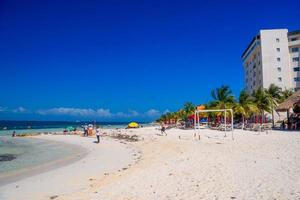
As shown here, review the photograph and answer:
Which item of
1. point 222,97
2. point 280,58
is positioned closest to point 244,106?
point 222,97

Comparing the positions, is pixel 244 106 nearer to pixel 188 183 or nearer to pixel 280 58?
pixel 280 58

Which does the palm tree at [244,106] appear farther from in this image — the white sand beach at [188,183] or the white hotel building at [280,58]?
the white sand beach at [188,183]

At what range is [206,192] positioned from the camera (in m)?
7.77

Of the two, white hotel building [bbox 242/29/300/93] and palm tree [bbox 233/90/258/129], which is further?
white hotel building [bbox 242/29/300/93]

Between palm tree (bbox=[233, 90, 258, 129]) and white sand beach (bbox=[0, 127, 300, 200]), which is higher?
palm tree (bbox=[233, 90, 258, 129])

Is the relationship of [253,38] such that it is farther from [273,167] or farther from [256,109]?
[273,167]

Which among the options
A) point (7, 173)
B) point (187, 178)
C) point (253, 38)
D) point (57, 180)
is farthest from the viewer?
point (253, 38)

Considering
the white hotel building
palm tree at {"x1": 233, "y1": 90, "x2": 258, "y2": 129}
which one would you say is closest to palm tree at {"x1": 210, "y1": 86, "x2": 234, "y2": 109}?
palm tree at {"x1": 233, "y1": 90, "x2": 258, "y2": 129}

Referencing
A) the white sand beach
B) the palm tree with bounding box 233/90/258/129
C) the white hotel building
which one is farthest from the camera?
the white hotel building

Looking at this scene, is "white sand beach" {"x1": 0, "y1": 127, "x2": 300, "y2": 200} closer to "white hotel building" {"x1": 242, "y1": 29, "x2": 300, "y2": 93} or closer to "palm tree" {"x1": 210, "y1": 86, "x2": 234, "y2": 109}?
"palm tree" {"x1": 210, "y1": 86, "x2": 234, "y2": 109}

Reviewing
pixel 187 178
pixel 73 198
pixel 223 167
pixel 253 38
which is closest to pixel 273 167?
pixel 223 167

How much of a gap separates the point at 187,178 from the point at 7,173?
30.5 feet

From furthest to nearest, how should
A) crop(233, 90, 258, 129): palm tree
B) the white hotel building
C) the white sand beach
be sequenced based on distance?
1. the white hotel building
2. crop(233, 90, 258, 129): palm tree
3. the white sand beach

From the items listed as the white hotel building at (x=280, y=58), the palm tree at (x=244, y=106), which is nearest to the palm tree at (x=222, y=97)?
the palm tree at (x=244, y=106)
